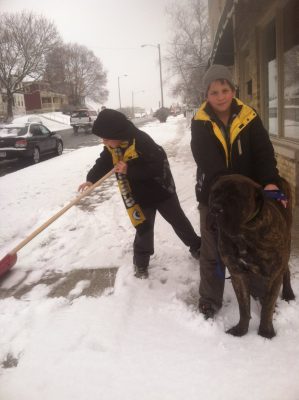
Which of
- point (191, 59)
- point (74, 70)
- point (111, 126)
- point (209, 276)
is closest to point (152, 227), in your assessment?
point (209, 276)

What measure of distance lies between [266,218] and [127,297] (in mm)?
1628

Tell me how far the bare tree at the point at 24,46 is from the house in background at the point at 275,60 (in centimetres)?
1716

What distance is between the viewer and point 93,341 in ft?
9.18

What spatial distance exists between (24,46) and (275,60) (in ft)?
91.4

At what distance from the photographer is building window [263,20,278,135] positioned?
646 cm

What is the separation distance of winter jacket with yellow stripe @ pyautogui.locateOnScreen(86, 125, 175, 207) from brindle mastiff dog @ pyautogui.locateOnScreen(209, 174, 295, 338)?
122 cm

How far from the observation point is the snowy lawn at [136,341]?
231 centimetres

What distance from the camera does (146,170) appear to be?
345cm

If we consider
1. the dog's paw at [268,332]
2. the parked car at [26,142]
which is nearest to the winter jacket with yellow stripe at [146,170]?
the dog's paw at [268,332]

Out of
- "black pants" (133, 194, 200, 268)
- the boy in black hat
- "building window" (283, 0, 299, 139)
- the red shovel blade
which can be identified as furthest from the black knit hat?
"building window" (283, 0, 299, 139)

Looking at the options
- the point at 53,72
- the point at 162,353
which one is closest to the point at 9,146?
the point at 162,353

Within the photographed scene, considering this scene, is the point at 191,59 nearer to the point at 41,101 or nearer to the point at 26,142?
the point at 26,142

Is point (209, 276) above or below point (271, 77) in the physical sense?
below

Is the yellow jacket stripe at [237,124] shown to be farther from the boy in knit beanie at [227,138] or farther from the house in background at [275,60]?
the house in background at [275,60]
